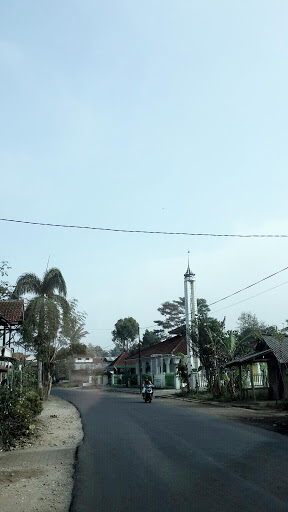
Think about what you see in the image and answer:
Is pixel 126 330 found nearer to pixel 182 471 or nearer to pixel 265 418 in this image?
pixel 265 418

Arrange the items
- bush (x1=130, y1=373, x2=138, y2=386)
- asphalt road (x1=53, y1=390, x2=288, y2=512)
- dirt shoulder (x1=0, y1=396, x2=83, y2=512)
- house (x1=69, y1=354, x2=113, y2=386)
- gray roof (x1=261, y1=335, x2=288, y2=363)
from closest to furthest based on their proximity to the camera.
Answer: asphalt road (x1=53, y1=390, x2=288, y2=512)
dirt shoulder (x1=0, y1=396, x2=83, y2=512)
gray roof (x1=261, y1=335, x2=288, y2=363)
bush (x1=130, y1=373, x2=138, y2=386)
house (x1=69, y1=354, x2=113, y2=386)

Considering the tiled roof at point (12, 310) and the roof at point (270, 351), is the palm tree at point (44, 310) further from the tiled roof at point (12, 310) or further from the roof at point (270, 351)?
the roof at point (270, 351)

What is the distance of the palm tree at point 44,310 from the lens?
125 ft

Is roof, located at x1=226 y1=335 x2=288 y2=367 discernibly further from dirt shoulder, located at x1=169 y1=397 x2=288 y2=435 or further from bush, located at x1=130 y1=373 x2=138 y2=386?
bush, located at x1=130 y1=373 x2=138 y2=386

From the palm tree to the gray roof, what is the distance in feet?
52.9

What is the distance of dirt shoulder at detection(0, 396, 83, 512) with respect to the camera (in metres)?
7.56

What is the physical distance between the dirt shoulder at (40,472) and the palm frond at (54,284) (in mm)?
24210

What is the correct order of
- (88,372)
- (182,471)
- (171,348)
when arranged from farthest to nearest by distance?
(88,372) < (171,348) < (182,471)

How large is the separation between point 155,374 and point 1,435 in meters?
44.2

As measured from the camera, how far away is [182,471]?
30.0ft

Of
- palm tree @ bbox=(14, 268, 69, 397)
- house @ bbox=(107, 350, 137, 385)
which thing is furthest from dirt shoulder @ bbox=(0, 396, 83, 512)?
house @ bbox=(107, 350, 137, 385)

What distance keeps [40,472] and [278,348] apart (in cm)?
2123

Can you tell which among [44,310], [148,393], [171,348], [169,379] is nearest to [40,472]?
[148,393]

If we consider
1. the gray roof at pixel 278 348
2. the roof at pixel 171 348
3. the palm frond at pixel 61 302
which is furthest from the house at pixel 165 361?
the gray roof at pixel 278 348
